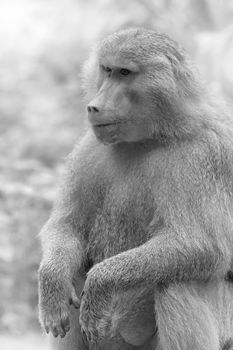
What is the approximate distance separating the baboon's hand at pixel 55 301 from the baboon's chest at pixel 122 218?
1.11 ft

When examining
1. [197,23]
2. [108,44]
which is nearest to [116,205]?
[108,44]

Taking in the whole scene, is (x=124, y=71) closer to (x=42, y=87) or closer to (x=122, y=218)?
(x=122, y=218)

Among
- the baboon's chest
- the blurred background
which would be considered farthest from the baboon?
the blurred background

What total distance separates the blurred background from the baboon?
5.30 meters

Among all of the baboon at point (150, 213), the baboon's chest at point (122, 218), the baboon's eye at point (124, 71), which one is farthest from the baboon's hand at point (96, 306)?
the baboon's eye at point (124, 71)

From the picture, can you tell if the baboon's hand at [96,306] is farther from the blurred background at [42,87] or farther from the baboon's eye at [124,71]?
the blurred background at [42,87]

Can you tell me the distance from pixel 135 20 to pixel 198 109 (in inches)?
324

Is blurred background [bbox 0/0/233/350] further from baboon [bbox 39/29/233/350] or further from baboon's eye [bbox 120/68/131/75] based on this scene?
baboon's eye [bbox 120/68/131/75]

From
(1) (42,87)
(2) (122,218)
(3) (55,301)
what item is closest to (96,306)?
(3) (55,301)

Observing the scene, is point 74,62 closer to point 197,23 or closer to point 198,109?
point 197,23

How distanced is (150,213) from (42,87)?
29.1ft

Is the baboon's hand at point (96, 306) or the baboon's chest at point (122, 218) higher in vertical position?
the baboon's chest at point (122, 218)

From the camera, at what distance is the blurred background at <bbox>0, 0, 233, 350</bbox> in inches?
481

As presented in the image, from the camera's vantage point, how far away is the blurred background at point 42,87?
40.1ft
